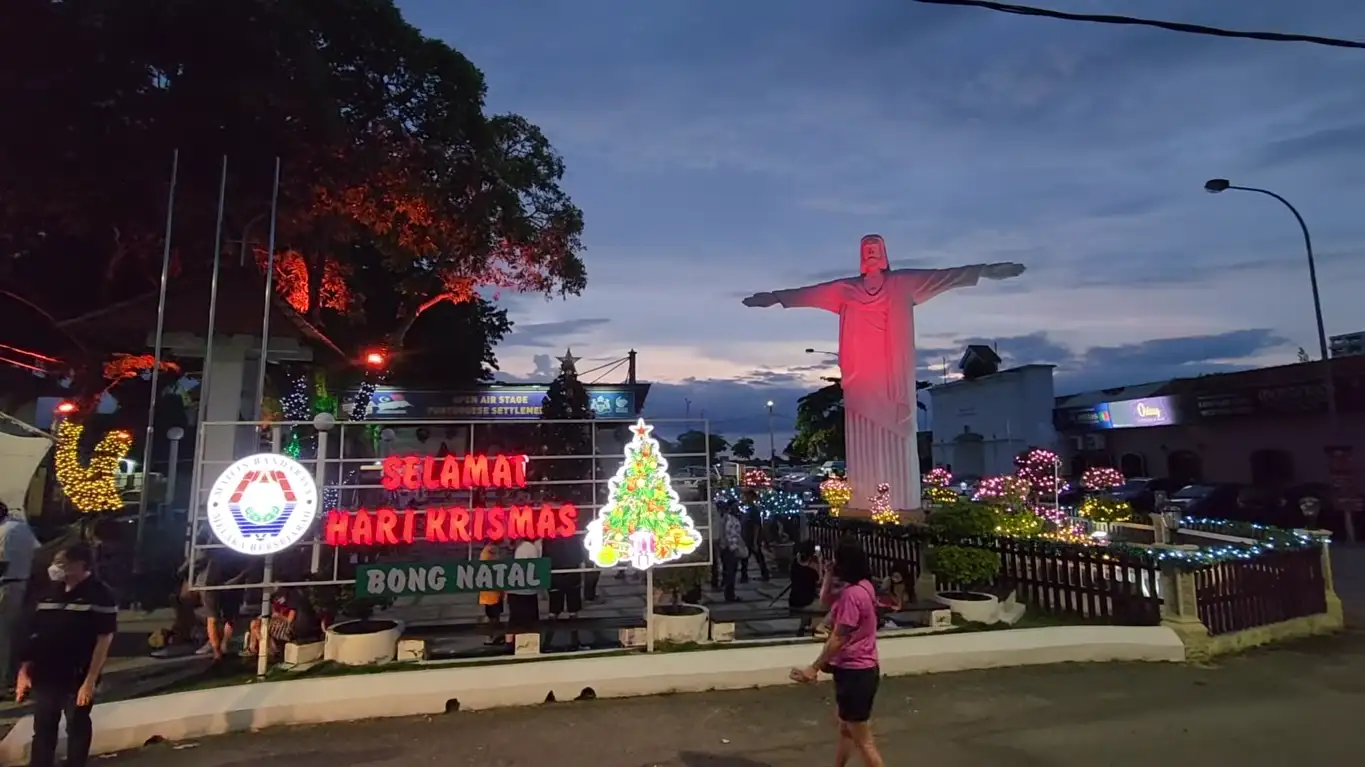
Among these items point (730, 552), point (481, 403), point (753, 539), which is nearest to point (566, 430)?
point (753, 539)

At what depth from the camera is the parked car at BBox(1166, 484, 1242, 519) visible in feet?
77.6

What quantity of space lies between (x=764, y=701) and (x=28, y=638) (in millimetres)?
6074

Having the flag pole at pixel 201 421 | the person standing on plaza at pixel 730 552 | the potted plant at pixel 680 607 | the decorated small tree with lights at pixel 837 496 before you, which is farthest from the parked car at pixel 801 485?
the flag pole at pixel 201 421

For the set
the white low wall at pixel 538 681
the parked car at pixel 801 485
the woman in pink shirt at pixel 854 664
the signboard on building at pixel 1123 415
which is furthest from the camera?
the parked car at pixel 801 485

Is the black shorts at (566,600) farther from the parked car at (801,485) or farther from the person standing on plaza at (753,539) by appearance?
the parked car at (801,485)

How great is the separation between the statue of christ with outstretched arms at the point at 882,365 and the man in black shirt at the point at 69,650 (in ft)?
49.0

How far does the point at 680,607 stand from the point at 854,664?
4604 mm

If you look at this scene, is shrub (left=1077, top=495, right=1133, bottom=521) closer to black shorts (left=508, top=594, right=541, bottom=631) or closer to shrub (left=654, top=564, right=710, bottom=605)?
shrub (left=654, top=564, right=710, bottom=605)

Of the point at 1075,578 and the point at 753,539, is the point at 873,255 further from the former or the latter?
the point at 1075,578

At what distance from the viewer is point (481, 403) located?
104 feet

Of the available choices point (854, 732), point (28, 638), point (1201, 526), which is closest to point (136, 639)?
point (28, 638)

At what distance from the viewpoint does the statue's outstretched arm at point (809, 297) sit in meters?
18.6

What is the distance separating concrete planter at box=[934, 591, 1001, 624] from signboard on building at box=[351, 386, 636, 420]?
20.7 metres

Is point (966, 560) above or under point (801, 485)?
under
